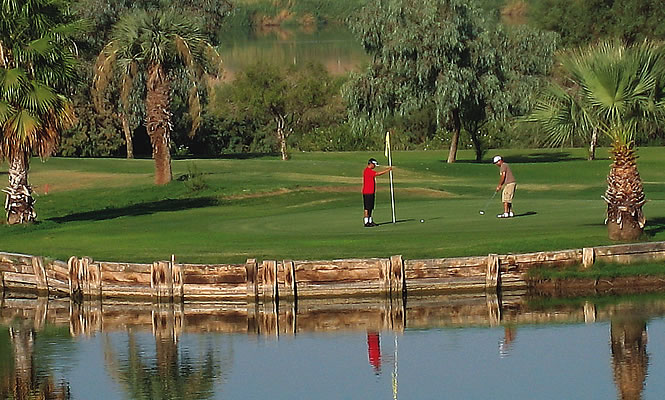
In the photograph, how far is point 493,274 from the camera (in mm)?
27094

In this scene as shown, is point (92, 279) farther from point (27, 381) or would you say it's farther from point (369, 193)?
point (369, 193)

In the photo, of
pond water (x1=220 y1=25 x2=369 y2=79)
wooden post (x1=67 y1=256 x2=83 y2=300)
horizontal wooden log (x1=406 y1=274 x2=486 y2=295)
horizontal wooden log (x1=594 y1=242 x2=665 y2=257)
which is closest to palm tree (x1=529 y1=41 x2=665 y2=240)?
horizontal wooden log (x1=594 y1=242 x2=665 y2=257)

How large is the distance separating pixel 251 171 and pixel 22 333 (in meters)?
28.8

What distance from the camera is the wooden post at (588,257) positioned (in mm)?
27281

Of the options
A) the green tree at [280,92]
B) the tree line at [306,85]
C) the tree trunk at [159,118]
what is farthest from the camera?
the green tree at [280,92]

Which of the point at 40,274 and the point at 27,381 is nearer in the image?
the point at 27,381

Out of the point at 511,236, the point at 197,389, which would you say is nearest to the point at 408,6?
the point at 511,236

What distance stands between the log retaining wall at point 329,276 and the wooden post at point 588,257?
0.02 m

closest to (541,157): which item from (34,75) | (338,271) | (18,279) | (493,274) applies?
(34,75)

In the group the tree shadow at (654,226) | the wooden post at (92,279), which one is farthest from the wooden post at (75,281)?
the tree shadow at (654,226)

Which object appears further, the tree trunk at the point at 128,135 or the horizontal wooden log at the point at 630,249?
the tree trunk at the point at 128,135

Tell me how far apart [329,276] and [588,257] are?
16.1 ft

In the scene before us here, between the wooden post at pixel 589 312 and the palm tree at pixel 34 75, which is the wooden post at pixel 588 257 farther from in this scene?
the palm tree at pixel 34 75

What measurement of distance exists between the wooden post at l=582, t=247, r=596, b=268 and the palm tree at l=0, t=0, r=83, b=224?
13429 mm
